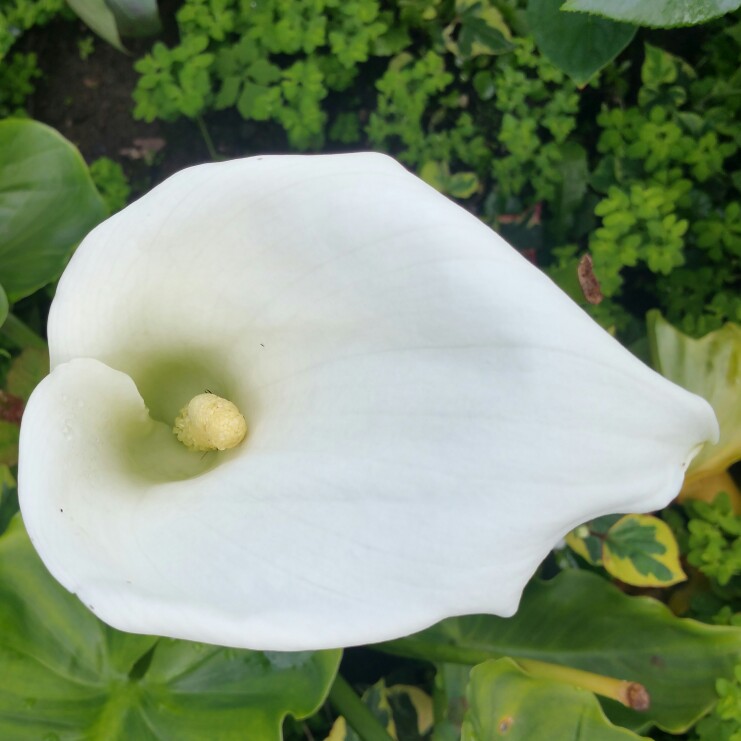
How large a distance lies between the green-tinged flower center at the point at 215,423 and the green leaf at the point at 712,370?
65 centimetres

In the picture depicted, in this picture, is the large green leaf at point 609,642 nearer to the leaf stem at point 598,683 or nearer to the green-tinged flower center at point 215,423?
the leaf stem at point 598,683

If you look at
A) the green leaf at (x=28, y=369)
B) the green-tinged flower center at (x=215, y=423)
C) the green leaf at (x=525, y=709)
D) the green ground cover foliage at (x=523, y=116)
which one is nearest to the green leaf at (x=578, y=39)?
the green ground cover foliage at (x=523, y=116)

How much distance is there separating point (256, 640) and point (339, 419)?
146 millimetres

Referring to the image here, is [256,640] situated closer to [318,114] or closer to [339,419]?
[339,419]

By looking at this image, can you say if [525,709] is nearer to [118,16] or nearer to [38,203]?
[38,203]

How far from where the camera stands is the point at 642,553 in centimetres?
93

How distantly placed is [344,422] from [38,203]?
60 cm

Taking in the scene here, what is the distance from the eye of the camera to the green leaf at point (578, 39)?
2.56 ft

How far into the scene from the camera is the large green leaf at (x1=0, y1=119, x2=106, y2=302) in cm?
87

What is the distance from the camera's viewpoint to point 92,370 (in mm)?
554

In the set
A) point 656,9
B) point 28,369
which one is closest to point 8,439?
point 28,369

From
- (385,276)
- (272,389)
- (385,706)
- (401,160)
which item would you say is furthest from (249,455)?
(401,160)

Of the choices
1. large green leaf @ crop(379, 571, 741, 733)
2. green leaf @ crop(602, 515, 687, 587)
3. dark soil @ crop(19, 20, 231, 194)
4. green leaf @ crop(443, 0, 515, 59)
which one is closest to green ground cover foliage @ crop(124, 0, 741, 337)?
green leaf @ crop(443, 0, 515, 59)

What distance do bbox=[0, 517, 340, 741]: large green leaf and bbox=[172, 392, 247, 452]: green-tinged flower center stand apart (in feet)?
1.01
